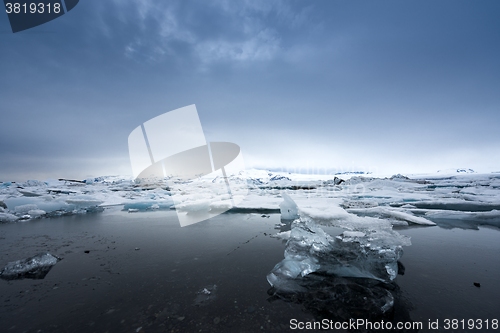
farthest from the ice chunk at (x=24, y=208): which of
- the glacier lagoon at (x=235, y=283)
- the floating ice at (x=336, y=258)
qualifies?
the floating ice at (x=336, y=258)

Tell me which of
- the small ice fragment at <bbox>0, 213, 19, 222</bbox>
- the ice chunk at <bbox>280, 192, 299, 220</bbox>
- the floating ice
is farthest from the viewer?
the ice chunk at <bbox>280, 192, 299, 220</bbox>

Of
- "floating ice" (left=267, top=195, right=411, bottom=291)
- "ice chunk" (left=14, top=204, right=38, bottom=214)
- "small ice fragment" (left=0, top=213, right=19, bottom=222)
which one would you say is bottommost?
"floating ice" (left=267, top=195, right=411, bottom=291)

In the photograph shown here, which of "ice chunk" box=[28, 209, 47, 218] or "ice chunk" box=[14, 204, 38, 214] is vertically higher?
"ice chunk" box=[14, 204, 38, 214]

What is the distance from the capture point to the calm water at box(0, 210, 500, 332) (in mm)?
1708

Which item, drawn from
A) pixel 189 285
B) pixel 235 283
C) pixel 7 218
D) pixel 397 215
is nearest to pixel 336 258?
pixel 235 283

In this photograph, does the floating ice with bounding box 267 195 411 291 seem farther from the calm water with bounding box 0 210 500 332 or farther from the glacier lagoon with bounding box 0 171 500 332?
the calm water with bounding box 0 210 500 332

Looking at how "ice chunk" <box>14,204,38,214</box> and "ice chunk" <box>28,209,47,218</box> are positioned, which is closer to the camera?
"ice chunk" <box>28,209,47,218</box>

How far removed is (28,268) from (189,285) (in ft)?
7.44

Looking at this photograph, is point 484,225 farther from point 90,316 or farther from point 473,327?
point 90,316

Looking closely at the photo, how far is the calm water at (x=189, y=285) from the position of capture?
1.71 metres

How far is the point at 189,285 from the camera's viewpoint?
2273 mm

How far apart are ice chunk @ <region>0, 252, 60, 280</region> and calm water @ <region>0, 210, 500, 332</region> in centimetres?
13

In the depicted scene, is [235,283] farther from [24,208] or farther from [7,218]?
[24,208]

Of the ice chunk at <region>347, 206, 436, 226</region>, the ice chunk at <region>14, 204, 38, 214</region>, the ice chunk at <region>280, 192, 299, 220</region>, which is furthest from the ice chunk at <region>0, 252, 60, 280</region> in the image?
the ice chunk at <region>347, 206, 436, 226</region>
